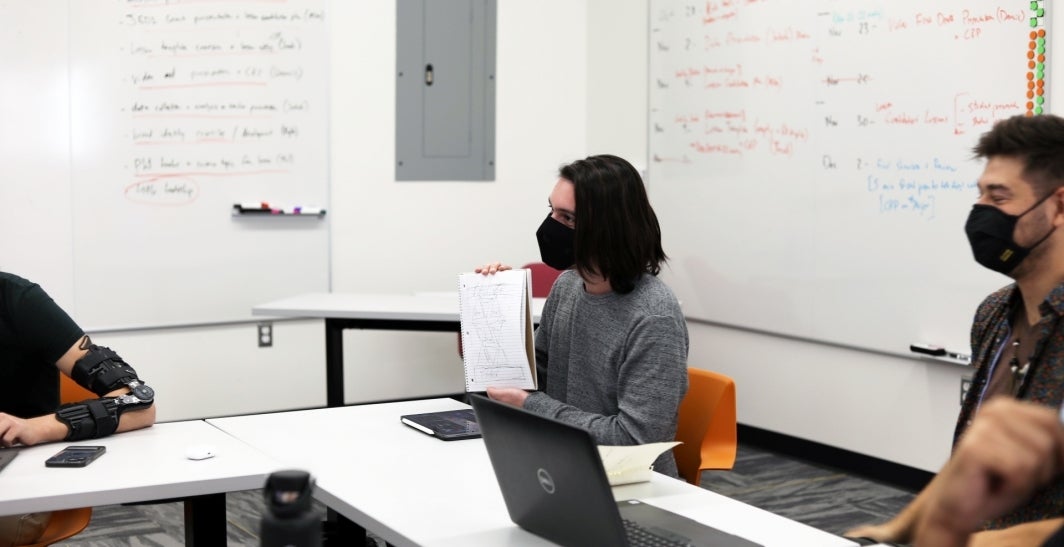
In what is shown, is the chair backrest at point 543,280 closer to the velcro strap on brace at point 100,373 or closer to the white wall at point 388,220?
the white wall at point 388,220

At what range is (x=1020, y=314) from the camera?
2.15m

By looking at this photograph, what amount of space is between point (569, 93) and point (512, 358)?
3.56 metres

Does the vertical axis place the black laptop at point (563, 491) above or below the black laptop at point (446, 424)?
above

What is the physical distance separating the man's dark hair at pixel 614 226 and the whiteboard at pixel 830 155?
1890 mm

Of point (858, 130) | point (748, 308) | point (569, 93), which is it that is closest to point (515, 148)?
point (569, 93)

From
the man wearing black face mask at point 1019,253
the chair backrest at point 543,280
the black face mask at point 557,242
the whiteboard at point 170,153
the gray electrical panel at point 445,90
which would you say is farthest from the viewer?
the gray electrical panel at point 445,90

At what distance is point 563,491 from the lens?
1637 mm

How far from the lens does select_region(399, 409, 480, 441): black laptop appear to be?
8.02ft

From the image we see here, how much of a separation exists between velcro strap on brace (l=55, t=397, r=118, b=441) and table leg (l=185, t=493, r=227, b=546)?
0.30 metres

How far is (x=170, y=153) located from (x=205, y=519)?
9.73 ft

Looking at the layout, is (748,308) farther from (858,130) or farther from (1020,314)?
(1020,314)

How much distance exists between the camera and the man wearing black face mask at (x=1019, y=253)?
6.67 feet

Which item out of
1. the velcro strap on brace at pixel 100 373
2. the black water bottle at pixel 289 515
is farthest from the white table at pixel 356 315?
the black water bottle at pixel 289 515

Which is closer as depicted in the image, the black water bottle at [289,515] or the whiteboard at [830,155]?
the black water bottle at [289,515]
